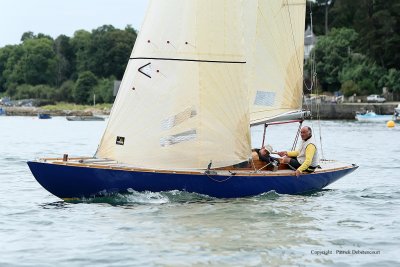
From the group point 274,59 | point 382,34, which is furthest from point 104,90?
point 274,59

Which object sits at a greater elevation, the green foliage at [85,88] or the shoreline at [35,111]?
the green foliage at [85,88]

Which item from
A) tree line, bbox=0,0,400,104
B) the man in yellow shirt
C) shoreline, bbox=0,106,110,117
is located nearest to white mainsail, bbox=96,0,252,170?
the man in yellow shirt

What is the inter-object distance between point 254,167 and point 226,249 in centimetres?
533

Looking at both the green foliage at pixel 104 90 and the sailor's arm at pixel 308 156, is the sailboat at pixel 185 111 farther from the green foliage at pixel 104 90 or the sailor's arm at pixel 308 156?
the green foliage at pixel 104 90

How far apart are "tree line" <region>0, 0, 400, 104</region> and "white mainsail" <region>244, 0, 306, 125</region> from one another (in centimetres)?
3703

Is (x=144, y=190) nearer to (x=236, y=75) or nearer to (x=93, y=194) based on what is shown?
(x=93, y=194)

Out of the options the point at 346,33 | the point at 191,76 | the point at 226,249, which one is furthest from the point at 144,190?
the point at 346,33

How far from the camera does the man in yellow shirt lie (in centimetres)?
1989

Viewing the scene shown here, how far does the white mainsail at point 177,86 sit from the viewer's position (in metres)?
18.9

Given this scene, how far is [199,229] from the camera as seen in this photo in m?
16.1

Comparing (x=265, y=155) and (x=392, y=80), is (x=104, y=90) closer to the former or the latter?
(x=392, y=80)

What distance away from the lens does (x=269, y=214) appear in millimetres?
17719

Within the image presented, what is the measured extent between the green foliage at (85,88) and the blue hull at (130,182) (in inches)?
4969

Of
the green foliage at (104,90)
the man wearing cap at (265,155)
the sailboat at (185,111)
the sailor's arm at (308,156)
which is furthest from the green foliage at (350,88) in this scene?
the sailboat at (185,111)
